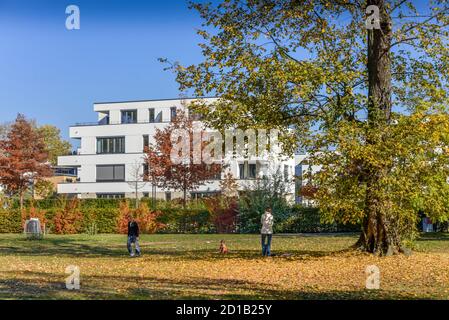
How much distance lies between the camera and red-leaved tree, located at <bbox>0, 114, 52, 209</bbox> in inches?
2418

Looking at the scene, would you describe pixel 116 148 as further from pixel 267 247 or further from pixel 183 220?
pixel 267 247

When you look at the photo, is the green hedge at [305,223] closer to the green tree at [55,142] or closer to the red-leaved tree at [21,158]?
the red-leaved tree at [21,158]

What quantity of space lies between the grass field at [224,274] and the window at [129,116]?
47538 millimetres

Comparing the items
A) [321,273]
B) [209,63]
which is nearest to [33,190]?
[209,63]

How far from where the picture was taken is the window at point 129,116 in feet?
248

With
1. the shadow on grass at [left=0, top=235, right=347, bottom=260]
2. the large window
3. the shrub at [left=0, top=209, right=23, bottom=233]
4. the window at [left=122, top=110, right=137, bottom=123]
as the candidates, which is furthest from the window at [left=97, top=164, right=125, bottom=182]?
the shadow on grass at [left=0, top=235, right=347, bottom=260]

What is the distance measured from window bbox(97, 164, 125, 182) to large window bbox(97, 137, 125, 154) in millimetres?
1754

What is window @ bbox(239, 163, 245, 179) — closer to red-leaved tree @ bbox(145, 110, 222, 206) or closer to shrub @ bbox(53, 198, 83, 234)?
red-leaved tree @ bbox(145, 110, 222, 206)

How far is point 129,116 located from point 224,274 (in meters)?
59.4

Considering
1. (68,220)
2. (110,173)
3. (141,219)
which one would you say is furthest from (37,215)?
(110,173)

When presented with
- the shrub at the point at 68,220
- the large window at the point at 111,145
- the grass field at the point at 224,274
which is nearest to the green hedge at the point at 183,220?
the shrub at the point at 68,220

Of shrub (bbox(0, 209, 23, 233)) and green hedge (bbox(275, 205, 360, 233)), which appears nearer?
green hedge (bbox(275, 205, 360, 233))

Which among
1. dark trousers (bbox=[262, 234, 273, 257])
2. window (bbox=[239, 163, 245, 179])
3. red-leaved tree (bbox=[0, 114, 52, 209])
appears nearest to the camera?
dark trousers (bbox=[262, 234, 273, 257])
